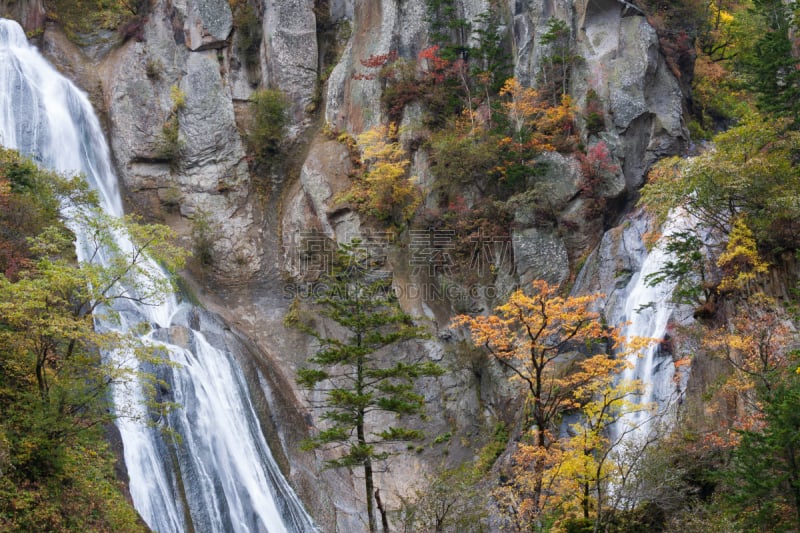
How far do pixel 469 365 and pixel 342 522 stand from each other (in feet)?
23.0

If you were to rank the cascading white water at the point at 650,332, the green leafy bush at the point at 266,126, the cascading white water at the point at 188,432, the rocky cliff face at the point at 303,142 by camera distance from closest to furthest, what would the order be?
1. the cascading white water at the point at 650,332
2. the cascading white water at the point at 188,432
3. the rocky cliff face at the point at 303,142
4. the green leafy bush at the point at 266,126

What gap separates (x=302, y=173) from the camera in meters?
31.3

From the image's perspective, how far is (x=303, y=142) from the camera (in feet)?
108

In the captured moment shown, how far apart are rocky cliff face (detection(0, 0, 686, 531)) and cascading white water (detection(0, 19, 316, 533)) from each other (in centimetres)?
145

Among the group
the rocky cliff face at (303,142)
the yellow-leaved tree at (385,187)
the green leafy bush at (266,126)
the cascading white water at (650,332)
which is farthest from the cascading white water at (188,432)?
the cascading white water at (650,332)

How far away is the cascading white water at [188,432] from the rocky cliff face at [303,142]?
1449 mm

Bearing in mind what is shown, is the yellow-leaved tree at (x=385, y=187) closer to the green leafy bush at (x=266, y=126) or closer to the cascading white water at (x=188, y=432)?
the green leafy bush at (x=266, y=126)

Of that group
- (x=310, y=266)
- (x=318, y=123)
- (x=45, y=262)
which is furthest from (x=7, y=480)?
(x=318, y=123)

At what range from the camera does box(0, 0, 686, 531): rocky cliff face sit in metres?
25.4

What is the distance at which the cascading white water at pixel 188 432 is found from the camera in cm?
1920

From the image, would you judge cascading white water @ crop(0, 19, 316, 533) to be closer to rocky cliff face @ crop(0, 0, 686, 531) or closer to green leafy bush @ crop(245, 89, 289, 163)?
rocky cliff face @ crop(0, 0, 686, 531)

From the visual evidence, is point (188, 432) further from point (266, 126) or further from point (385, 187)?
point (266, 126)

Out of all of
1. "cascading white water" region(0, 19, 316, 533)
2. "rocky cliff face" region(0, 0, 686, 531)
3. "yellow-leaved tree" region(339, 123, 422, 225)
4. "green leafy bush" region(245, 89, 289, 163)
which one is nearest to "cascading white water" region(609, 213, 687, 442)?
"rocky cliff face" region(0, 0, 686, 531)

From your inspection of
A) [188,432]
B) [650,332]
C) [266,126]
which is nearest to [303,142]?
[266,126]
